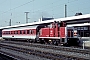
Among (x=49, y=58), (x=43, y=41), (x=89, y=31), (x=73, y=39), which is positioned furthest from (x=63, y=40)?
(x=89, y=31)

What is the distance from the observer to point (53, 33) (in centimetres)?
2939

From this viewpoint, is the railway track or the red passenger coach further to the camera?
the red passenger coach

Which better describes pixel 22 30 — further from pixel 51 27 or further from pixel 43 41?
pixel 51 27

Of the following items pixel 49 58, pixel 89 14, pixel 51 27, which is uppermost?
pixel 89 14

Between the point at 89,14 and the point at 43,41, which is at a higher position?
the point at 89,14

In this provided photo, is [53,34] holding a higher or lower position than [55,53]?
higher

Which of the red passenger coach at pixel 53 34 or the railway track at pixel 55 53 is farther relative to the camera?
the red passenger coach at pixel 53 34

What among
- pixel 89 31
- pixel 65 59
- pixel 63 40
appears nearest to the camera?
pixel 65 59

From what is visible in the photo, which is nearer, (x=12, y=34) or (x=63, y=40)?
(x=63, y=40)

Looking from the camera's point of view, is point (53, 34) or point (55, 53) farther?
point (53, 34)

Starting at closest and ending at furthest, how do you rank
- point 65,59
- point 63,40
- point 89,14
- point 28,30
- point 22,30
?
1. point 65,59
2. point 63,40
3. point 28,30
4. point 22,30
5. point 89,14

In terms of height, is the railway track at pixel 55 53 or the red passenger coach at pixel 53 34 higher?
the red passenger coach at pixel 53 34

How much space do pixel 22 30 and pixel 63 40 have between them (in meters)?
16.6

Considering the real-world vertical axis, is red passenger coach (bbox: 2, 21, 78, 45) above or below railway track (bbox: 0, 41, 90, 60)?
above
